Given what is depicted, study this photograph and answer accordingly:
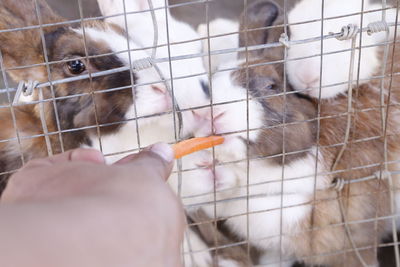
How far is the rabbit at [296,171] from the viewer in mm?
1591

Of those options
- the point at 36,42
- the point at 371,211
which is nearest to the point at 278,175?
the point at 371,211

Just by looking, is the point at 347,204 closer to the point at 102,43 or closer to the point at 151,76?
the point at 151,76

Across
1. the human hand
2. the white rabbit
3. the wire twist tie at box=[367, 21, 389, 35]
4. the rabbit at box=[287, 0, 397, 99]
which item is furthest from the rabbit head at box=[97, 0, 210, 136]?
the human hand

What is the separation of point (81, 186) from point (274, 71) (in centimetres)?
112

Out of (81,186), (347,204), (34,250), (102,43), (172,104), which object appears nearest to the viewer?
(34,250)

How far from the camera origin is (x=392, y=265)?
1997mm

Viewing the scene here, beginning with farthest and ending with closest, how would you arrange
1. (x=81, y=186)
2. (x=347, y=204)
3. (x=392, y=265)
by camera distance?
(x=392, y=265)
(x=347, y=204)
(x=81, y=186)

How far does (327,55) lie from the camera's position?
160 centimetres

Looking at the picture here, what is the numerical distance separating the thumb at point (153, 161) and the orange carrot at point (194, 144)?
49 cm

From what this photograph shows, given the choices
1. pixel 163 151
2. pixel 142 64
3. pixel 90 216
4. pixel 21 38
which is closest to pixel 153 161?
pixel 163 151

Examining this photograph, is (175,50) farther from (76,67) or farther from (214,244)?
(214,244)

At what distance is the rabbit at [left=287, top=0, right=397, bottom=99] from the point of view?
1573 millimetres

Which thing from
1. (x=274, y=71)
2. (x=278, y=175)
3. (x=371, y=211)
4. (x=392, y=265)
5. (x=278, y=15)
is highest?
(x=278, y=15)

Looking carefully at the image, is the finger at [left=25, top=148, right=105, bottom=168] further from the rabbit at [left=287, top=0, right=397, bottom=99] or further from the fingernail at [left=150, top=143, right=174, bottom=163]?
the rabbit at [left=287, top=0, right=397, bottom=99]
